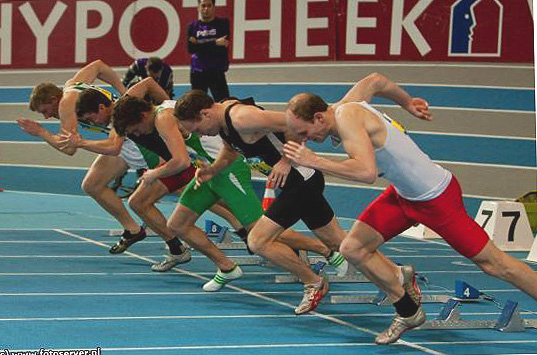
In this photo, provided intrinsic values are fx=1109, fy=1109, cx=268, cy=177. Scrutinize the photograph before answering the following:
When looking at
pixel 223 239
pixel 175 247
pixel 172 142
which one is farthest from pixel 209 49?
pixel 172 142

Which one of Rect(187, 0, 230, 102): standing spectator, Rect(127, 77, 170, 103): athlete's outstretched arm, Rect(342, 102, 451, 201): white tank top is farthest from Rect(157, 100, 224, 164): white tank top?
Rect(187, 0, 230, 102): standing spectator

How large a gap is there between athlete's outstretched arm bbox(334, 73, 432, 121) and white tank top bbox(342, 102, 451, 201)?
0.45 m

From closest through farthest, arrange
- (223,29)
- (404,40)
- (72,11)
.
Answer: (223,29), (404,40), (72,11)

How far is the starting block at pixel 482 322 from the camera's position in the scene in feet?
23.7

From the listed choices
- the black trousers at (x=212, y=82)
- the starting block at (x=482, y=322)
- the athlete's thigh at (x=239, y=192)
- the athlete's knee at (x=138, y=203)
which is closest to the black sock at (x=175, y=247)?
the athlete's knee at (x=138, y=203)

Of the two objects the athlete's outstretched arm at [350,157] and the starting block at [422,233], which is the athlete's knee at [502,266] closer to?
the athlete's outstretched arm at [350,157]

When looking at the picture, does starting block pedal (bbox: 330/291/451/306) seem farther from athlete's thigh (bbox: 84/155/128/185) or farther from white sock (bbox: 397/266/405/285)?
athlete's thigh (bbox: 84/155/128/185)

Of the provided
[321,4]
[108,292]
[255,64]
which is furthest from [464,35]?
[108,292]

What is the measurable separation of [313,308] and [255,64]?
9.21m

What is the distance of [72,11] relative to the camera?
17.9 metres

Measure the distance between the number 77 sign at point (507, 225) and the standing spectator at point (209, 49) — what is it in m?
4.21

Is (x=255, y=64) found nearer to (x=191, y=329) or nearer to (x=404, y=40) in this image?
(x=404, y=40)

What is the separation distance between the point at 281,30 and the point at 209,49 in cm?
194

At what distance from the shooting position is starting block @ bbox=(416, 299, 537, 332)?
23.7 ft
